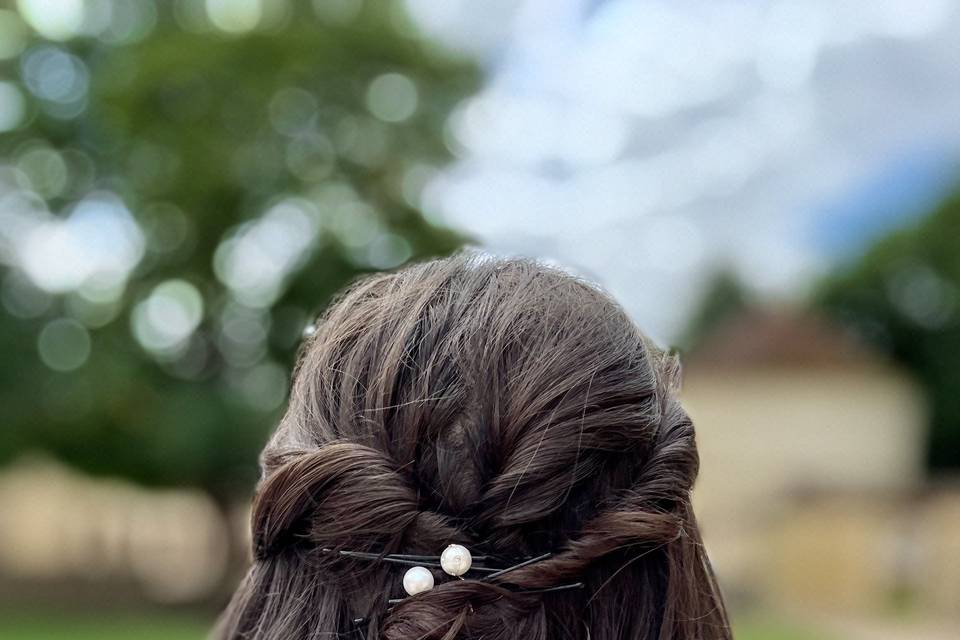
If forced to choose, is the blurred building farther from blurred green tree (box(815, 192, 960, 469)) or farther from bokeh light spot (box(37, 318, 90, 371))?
bokeh light spot (box(37, 318, 90, 371))

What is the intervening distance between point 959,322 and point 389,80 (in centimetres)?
2267

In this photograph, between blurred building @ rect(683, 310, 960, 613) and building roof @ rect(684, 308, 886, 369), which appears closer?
blurred building @ rect(683, 310, 960, 613)

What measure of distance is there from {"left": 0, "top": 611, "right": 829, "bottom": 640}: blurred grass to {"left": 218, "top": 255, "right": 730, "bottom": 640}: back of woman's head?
1147 cm

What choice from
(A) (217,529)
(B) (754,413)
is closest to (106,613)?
(A) (217,529)

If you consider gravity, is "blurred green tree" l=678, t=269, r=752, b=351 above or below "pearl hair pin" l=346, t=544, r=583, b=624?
above

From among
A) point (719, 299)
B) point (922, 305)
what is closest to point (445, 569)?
point (922, 305)

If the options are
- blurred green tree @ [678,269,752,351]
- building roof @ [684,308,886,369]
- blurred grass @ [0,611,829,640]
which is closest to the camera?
blurred grass @ [0,611,829,640]

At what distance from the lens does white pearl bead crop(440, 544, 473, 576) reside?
2.92 feet

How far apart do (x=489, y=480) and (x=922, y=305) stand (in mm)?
34035

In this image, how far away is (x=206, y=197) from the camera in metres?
13.8

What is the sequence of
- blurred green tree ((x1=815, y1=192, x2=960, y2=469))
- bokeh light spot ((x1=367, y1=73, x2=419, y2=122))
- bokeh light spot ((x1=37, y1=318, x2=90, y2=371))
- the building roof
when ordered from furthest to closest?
blurred green tree ((x1=815, y1=192, x2=960, y2=469)) < the building roof < bokeh light spot ((x1=37, y1=318, x2=90, y2=371)) < bokeh light spot ((x1=367, y1=73, x2=419, y2=122))

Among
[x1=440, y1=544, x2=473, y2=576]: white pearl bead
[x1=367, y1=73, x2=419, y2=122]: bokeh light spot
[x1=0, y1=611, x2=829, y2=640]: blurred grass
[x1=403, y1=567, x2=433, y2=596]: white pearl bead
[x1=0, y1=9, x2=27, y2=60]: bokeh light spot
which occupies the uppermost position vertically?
Result: [x1=0, y1=9, x2=27, y2=60]: bokeh light spot

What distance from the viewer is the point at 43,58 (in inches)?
589

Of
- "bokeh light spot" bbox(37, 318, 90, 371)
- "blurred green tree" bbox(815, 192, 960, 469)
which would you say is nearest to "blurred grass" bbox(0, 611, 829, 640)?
"bokeh light spot" bbox(37, 318, 90, 371)
